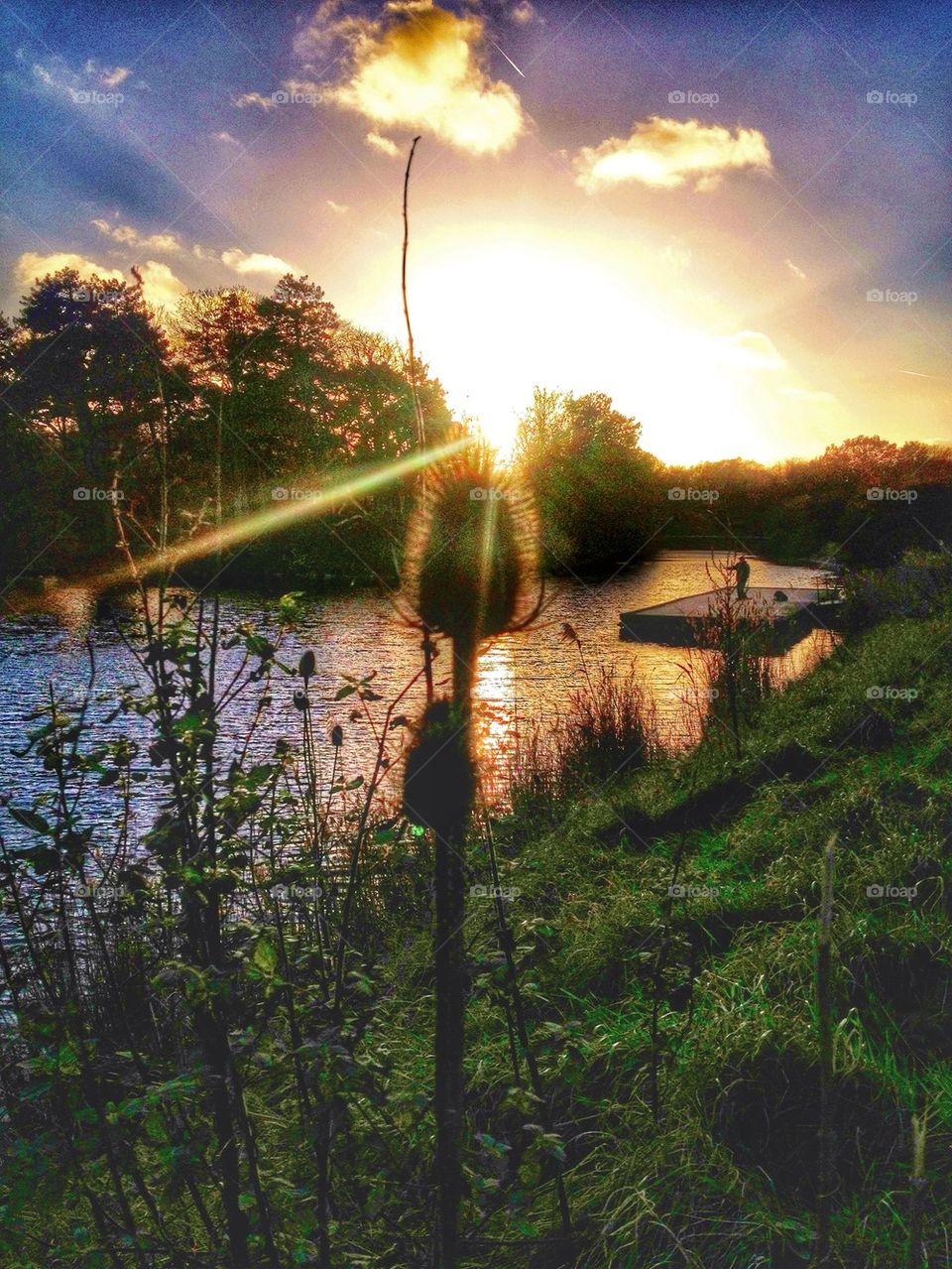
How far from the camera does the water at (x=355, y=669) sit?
668cm

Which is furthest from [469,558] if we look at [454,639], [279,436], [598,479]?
[598,479]

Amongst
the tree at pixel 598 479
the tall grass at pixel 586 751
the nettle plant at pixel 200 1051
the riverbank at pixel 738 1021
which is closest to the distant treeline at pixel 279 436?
the tree at pixel 598 479

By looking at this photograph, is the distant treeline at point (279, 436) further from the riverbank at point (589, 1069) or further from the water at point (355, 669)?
the riverbank at point (589, 1069)

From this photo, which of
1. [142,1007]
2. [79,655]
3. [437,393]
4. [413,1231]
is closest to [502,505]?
[413,1231]

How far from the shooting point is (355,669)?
11.0 metres

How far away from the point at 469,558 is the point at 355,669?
9.50 metres

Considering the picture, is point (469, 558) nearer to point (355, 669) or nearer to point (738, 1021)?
point (738, 1021)

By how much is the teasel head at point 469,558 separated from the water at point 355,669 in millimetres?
86

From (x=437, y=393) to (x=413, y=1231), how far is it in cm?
1755

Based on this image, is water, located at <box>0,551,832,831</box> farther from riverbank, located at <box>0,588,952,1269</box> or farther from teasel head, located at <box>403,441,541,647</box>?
riverbank, located at <box>0,588,952,1269</box>

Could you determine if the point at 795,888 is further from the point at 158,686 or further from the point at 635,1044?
the point at 158,686

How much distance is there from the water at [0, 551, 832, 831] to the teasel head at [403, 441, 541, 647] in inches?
3.4

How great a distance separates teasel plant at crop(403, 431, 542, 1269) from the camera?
1.59 meters

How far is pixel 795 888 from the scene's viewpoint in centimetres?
329
